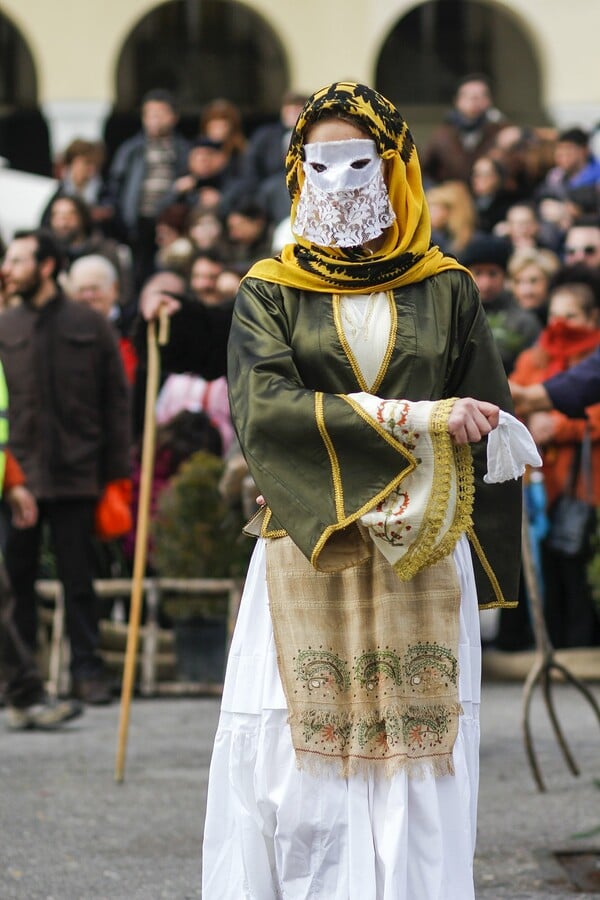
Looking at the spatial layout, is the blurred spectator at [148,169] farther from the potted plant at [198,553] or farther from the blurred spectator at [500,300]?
the potted plant at [198,553]

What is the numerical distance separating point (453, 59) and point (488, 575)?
1877 cm

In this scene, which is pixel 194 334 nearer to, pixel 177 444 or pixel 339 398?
pixel 339 398

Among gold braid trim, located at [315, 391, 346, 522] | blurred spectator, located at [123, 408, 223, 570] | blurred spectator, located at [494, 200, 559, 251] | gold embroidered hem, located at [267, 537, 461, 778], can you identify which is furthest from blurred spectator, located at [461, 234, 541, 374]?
gold braid trim, located at [315, 391, 346, 522]

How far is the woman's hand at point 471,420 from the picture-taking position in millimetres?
4359

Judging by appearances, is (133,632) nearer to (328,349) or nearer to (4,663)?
(4,663)

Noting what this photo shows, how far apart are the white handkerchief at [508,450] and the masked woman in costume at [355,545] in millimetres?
12

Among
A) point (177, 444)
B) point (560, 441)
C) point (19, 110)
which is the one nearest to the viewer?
point (560, 441)

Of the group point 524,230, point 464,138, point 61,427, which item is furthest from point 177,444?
point 464,138

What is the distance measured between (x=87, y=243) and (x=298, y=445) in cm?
870

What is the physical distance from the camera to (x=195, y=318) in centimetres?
722

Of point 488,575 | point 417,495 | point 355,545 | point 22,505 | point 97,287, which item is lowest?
point 22,505

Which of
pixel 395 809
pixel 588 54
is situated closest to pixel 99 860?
pixel 395 809

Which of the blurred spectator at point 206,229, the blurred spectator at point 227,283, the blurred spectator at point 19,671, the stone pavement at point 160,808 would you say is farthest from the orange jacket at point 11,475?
the blurred spectator at point 206,229

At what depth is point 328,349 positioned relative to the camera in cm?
463
